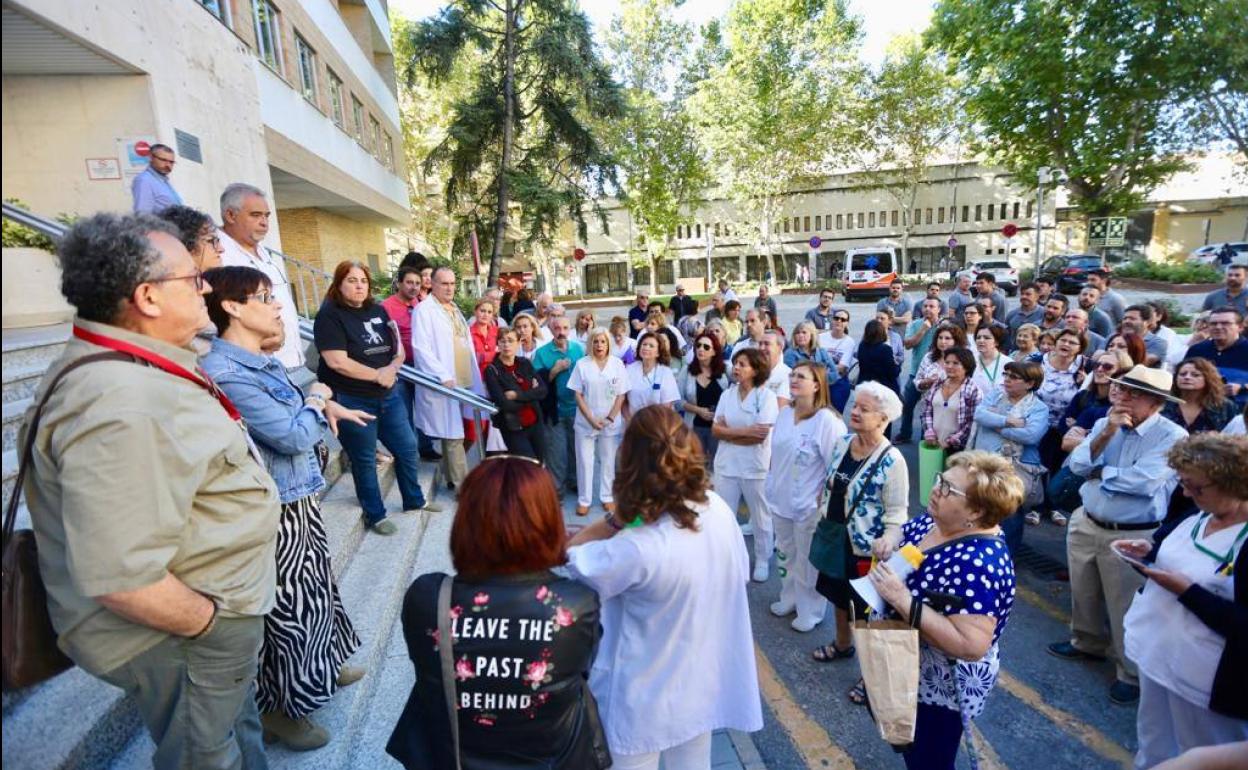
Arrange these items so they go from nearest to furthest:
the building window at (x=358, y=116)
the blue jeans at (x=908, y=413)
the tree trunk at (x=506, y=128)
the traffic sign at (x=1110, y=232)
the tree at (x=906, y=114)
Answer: the blue jeans at (x=908, y=413), the traffic sign at (x=1110, y=232), the tree trunk at (x=506, y=128), the building window at (x=358, y=116), the tree at (x=906, y=114)

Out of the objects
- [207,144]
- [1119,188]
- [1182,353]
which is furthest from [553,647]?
[1119,188]

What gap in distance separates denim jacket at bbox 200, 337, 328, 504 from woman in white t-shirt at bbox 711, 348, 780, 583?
3051mm

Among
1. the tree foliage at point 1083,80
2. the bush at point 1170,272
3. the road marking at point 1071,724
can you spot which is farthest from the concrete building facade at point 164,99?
the bush at point 1170,272

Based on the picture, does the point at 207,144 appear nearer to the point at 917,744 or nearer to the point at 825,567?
the point at 825,567

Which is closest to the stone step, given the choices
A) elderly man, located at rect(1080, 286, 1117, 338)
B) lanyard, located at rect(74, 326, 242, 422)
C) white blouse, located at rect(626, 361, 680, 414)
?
lanyard, located at rect(74, 326, 242, 422)

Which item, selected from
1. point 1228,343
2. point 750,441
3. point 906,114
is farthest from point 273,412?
point 906,114

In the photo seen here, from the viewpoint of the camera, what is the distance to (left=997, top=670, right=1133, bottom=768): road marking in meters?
3.10

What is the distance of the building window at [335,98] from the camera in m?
14.9

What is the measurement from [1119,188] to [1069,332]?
76.2 ft

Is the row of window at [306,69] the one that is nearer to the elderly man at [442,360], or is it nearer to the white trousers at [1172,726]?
the elderly man at [442,360]

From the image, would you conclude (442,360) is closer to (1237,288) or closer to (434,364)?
(434,364)

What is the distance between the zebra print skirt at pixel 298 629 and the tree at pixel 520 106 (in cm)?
1583

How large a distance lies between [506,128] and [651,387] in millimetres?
14007

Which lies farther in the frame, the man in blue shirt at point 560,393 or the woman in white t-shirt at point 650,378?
the man in blue shirt at point 560,393
